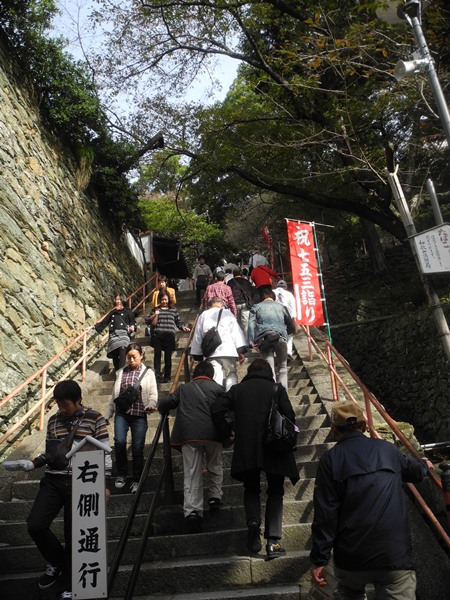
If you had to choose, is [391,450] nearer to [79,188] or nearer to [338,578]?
[338,578]

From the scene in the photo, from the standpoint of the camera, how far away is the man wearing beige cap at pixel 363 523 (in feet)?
9.43

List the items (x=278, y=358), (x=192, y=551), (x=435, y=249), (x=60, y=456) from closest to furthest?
(x=60, y=456)
(x=192, y=551)
(x=435, y=249)
(x=278, y=358)

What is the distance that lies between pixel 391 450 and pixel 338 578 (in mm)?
786

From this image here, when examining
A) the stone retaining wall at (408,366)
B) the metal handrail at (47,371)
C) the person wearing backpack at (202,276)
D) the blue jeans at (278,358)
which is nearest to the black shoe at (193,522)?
the blue jeans at (278,358)

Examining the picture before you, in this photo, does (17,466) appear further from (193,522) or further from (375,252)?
(375,252)

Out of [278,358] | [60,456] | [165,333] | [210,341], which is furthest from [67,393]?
[165,333]

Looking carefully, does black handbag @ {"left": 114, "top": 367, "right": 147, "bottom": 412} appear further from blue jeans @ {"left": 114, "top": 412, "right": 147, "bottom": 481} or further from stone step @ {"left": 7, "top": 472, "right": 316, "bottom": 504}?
stone step @ {"left": 7, "top": 472, "right": 316, "bottom": 504}

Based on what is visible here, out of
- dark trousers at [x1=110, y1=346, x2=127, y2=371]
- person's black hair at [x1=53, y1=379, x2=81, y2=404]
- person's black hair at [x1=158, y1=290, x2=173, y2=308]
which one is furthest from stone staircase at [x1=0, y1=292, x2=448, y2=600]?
person's black hair at [x1=158, y1=290, x2=173, y2=308]

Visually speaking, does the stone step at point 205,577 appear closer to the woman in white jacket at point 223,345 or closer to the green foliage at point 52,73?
the woman in white jacket at point 223,345

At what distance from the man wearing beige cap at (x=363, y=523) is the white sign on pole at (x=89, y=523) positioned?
140cm

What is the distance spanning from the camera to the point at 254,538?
170 inches

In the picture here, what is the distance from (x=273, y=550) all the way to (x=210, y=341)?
2.72 m

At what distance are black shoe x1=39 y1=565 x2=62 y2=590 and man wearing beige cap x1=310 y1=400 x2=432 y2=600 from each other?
223cm

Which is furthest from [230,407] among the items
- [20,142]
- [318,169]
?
[318,169]
